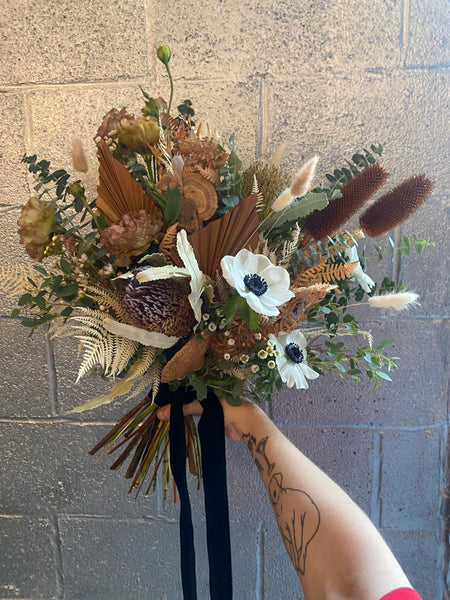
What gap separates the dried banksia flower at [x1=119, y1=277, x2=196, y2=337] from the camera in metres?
0.54

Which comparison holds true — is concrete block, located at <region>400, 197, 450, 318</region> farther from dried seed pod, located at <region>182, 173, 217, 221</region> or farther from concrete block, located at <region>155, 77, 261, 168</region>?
dried seed pod, located at <region>182, 173, 217, 221</region>

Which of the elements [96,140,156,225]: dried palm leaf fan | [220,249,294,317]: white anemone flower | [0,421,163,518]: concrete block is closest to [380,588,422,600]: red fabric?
[220,249,294,317]: white anemone flower

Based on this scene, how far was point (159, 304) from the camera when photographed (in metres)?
0.55

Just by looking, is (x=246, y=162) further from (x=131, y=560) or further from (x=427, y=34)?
(x=131, y=560)

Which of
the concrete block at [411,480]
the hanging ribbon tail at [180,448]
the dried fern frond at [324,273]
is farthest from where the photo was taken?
the concrete block at [411,480]

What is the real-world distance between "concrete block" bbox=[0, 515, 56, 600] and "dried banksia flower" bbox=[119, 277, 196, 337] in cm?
100

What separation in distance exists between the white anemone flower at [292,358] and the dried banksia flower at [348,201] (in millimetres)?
180

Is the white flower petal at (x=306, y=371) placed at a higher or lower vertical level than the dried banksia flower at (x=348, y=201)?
lower

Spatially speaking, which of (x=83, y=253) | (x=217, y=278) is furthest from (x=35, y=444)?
(x=217, y=278)

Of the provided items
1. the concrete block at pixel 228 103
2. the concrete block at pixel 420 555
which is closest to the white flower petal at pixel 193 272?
the concrete block at pixel 228 103

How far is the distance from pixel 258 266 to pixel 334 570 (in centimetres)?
43

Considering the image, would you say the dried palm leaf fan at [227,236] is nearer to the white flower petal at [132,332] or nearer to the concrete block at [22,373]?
the white flower petal at [132,332]

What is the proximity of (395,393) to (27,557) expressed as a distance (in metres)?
1.22

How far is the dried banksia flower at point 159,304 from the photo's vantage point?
0.54 m
